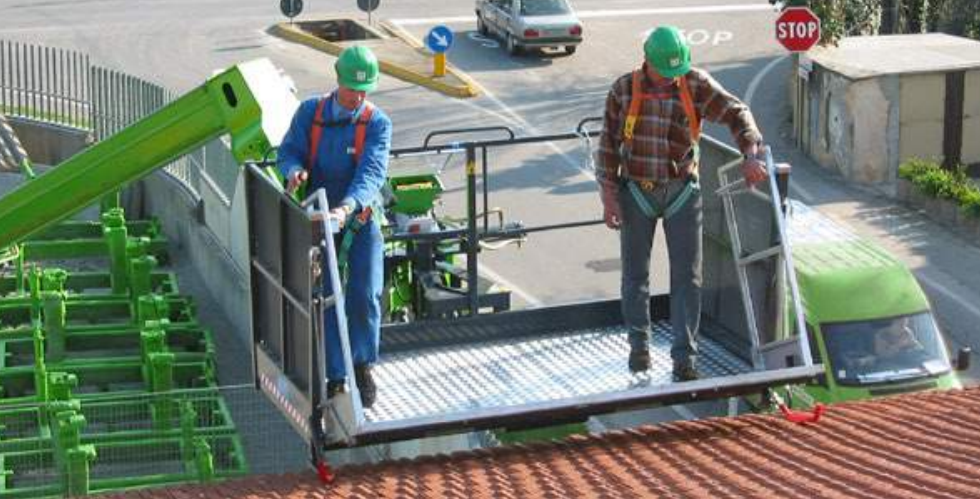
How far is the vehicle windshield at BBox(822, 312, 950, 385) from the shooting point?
48.8 ft

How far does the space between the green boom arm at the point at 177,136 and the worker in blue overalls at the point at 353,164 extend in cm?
396

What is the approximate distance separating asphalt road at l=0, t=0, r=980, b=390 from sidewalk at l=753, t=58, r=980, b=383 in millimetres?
29

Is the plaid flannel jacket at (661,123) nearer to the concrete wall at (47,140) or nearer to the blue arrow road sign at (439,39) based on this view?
the concrete wall at (47,140)

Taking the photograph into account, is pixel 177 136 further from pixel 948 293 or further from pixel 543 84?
pixel 543 84

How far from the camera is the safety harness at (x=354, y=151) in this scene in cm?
898

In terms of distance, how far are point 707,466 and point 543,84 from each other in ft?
87.5

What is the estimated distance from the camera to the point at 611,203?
9617mm

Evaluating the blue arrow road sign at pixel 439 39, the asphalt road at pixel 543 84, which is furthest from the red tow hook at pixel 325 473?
the blue arrow road sign at pixel 439 39

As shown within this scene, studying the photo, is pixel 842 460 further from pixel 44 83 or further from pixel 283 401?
pixel 44 83

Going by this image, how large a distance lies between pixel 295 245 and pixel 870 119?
63.6 feet

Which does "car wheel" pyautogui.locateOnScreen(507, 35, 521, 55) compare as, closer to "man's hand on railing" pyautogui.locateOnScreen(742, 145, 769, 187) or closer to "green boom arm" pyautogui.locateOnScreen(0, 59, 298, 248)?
"green boom arm" pyautogui.locateOnScreen(0, 59, 298, 248)

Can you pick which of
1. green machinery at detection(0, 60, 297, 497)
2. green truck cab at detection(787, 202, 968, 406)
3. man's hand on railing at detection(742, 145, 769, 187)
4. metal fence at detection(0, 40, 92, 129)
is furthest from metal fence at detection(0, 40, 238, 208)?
man's hand on railing at detection(742, 145, 769, 187)

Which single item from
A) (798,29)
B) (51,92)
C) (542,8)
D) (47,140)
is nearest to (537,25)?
(542,8)

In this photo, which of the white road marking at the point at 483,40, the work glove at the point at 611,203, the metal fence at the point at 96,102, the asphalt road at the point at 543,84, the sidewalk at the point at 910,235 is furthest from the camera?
the white road marking at the point at 483,40
